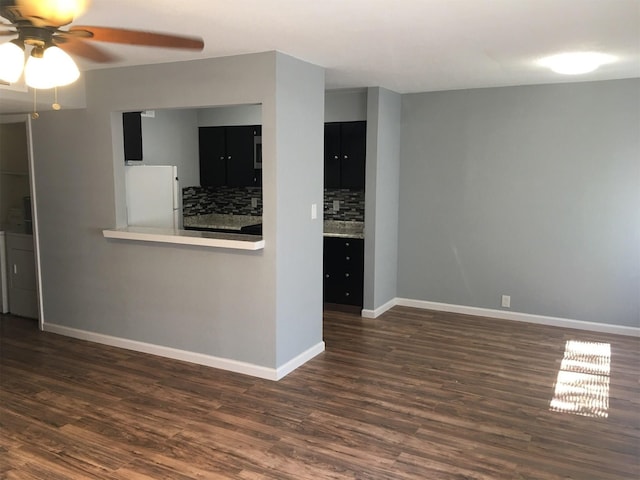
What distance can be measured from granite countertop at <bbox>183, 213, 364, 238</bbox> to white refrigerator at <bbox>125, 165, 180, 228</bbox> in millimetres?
1210

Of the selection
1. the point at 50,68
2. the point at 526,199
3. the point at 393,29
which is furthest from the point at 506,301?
the point at 50,68

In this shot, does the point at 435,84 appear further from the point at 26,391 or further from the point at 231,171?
the point at 26,391

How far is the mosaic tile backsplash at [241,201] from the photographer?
239 inches

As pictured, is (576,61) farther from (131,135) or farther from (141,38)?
(131,135)

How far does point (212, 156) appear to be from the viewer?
647 centimetres

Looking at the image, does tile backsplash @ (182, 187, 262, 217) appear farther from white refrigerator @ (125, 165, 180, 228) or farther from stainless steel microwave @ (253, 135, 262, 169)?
white refrigerator @ (125, 165, 180, 228)

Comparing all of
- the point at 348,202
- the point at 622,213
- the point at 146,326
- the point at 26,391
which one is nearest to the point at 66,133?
the point at 146,326

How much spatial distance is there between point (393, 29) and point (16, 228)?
449cm

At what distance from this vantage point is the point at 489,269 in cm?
544

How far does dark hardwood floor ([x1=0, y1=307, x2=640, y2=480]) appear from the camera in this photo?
278 centimetres

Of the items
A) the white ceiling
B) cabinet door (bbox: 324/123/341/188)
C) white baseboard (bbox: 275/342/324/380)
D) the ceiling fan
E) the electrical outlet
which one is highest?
the white ceiling

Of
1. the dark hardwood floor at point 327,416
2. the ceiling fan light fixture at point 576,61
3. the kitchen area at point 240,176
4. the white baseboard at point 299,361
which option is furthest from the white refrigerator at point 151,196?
the ceiling fan light fixture at point 576,61

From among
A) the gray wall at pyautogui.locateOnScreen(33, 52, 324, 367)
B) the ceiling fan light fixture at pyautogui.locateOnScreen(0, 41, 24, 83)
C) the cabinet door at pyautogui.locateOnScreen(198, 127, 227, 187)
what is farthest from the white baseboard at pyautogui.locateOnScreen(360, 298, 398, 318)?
the ceiling fan light fixture at pyautogui.locateOnScreen(0, 41, 24, 83)

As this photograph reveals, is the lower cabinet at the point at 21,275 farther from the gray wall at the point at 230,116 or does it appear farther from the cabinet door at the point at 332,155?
the cabinet door at the point at 332,155
